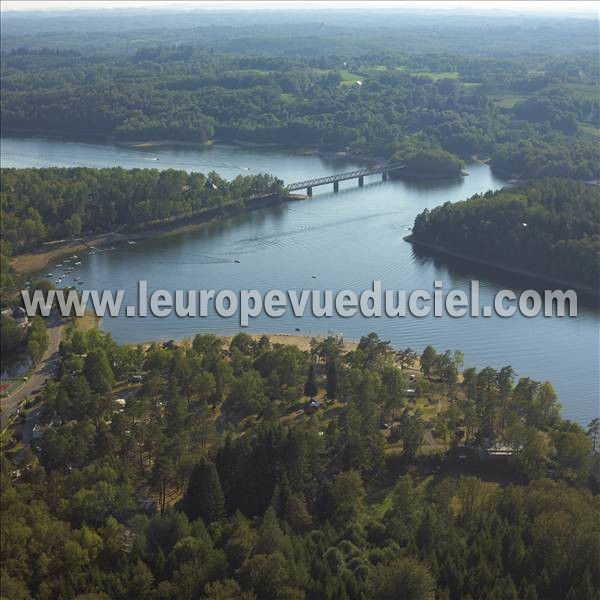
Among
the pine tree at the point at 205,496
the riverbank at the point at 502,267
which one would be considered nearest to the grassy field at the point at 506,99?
the riverbank at the point at 502,267

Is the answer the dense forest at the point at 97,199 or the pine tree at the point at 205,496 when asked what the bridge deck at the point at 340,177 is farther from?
the pine tree at the point at 205,496

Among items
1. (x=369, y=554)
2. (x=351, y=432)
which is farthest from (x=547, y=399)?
(x=369, y=554)

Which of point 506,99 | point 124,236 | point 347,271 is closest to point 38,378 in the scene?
point 347,271

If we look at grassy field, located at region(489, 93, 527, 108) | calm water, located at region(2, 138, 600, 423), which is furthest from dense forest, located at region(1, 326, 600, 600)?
grassy field, located at region(489, 93, 527, 108)

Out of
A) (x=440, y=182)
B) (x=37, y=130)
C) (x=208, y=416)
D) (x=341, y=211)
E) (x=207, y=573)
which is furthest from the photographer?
(x=37, y=130)

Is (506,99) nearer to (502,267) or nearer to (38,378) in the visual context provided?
(502,267)

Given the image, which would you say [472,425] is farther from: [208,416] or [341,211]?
[341,211]

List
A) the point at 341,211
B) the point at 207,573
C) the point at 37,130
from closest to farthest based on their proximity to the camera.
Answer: the point at 207,573
the point at 341,211
the point at 37,130
